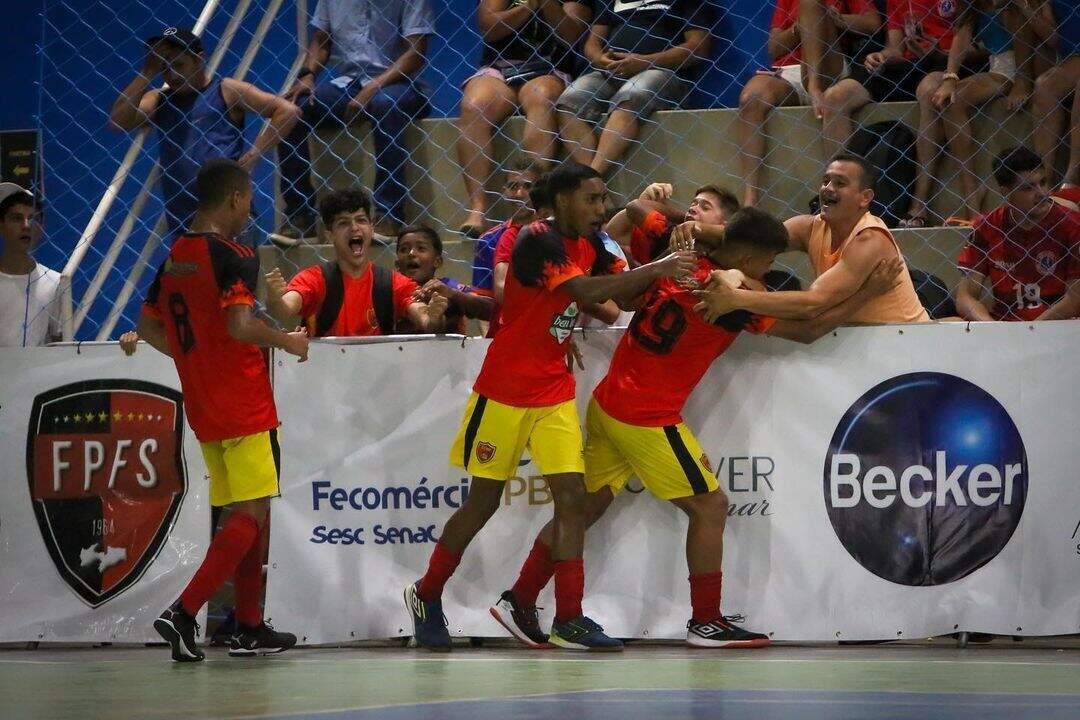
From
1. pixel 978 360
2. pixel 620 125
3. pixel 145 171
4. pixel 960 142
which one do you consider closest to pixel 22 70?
pixel 145 171

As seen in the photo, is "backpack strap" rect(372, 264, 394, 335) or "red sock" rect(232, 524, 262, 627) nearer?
"red sock" rect(232, 524, 262, 627)

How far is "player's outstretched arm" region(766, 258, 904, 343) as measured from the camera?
5.90 m

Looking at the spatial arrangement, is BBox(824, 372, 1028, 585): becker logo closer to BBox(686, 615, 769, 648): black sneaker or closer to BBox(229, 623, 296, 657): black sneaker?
BBox(686, 615, 769, 648): black sneaker

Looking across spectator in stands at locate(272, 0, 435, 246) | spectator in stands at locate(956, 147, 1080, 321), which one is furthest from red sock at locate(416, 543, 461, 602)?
spectator in stands at locate(272, 0, 435, 246)

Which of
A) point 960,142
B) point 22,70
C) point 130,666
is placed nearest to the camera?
point 130,666

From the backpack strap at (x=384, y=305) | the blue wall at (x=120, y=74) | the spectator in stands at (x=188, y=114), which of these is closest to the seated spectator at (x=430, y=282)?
the backpack strap at (x=384, y=305)

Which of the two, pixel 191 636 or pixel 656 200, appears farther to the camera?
pixel 656 200

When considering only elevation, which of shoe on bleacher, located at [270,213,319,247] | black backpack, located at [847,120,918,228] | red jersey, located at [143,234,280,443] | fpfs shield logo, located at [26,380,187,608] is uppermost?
black backpack, located at [847,120,918,228]

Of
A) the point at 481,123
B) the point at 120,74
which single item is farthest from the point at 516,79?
the point at 120,74

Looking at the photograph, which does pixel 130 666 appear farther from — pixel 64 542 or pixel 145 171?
pixel 145 171

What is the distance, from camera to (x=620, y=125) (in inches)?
310

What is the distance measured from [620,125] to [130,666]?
384cm

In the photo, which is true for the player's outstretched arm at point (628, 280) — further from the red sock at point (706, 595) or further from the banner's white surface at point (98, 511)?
the banner's white surface at point (98, 511)

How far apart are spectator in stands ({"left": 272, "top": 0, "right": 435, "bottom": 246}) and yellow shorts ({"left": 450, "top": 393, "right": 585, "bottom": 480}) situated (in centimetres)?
258
